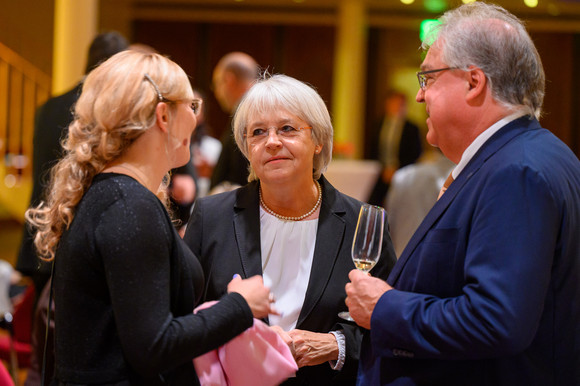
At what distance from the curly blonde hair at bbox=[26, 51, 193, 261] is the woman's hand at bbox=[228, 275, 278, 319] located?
476mm

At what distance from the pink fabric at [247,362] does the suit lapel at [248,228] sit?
48 cm

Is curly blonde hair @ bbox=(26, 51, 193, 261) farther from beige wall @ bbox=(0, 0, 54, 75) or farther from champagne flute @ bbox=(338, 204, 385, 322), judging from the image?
beige wall @ bbox=(0, 0, 54, 75)

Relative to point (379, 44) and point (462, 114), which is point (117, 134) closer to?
point (462, 114)

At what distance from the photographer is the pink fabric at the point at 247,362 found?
72.1 inches

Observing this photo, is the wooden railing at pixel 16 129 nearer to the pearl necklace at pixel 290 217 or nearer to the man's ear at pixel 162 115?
the pearl necklace at pixel 290 217

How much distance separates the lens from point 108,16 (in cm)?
1272

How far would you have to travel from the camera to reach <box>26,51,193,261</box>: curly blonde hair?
165 cm

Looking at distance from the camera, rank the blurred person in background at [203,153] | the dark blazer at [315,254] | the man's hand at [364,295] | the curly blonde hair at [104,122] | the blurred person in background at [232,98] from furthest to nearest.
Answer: the blurred person in background at [203,153] → the blurred person in background at [232,98] → the dark blazer at [315,254] → the man's hand at [364,295] → the curly blonde hair at [104,122]

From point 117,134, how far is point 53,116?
1.85m

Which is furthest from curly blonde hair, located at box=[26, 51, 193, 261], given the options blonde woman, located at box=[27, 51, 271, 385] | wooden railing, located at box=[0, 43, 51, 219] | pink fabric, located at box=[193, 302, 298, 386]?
wooden railing, located at box=[0, 43, 51, 219]

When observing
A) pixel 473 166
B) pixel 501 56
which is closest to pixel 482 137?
pixel 473 166

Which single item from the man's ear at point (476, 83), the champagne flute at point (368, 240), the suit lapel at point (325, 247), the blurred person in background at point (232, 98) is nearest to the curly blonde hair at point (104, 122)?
the champagne flute at point (368, 240)

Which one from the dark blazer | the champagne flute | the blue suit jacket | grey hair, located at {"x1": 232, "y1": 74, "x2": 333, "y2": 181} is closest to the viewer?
the blue suit jacket

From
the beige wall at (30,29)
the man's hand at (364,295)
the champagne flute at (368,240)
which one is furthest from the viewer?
the beige wall at (30,29)
